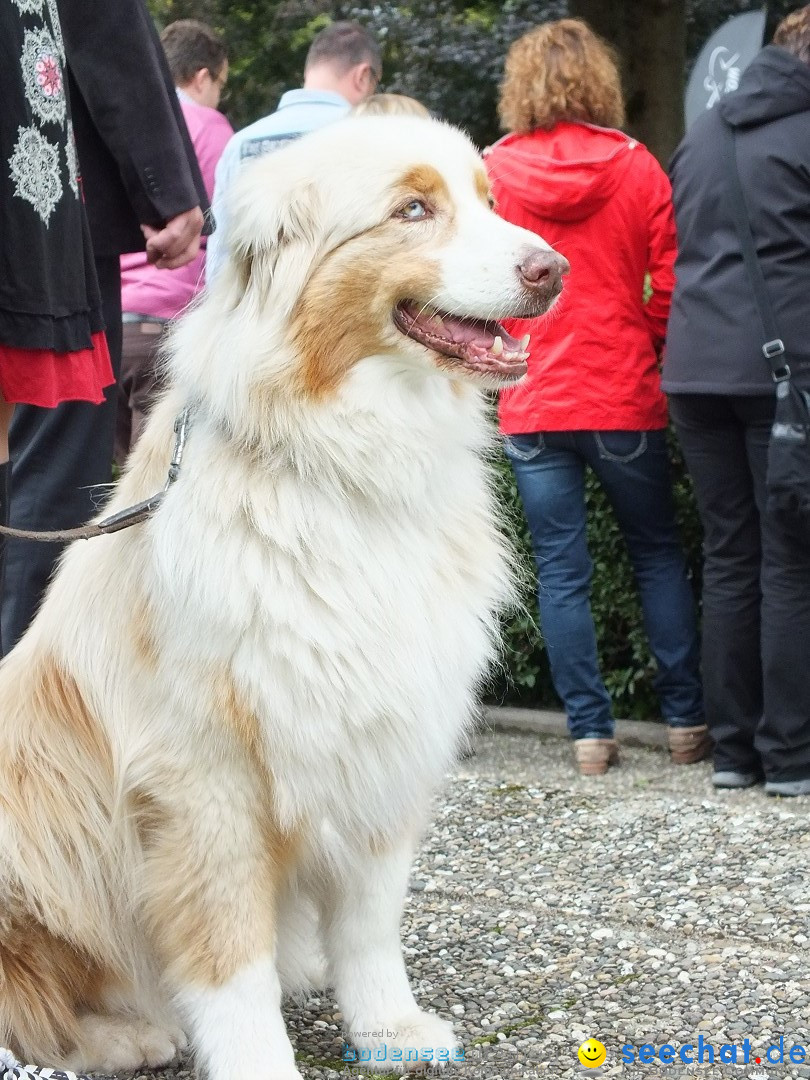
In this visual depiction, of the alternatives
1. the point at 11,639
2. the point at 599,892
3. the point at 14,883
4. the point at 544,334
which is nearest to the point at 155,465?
the point at 14,883

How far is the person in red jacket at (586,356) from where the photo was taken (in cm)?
503

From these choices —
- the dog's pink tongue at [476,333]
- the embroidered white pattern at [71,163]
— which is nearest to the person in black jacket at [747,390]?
the dog's pink tongue at [476,333]

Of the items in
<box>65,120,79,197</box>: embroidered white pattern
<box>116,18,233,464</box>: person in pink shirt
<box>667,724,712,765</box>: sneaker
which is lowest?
<box>667,724,712,765</box>: sneaker

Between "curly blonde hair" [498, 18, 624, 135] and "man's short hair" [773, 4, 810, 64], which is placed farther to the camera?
"curly blonde hair" [498, 18, 624, 135]

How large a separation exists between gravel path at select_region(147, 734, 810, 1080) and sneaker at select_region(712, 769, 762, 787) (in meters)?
0.06

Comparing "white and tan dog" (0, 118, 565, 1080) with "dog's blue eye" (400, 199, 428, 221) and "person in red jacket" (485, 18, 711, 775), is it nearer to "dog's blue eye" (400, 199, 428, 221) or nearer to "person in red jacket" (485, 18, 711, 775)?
"dog's blue eye" (400, 199, 428, 221)

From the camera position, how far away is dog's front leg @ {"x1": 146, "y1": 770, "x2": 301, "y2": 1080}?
8.49 feet

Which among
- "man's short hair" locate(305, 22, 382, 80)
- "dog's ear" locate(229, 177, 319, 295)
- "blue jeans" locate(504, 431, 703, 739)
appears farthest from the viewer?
"man's short hair" locate(305, 22, 382, 80)

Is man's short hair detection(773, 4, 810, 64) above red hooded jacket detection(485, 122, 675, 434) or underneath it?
above

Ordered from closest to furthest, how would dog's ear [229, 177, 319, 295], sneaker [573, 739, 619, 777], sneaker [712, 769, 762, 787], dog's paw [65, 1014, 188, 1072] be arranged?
dog's ear [229, 177, 319, 295] → dog's paw [65, 1014, 188, 1072] → sneaker [712, 769, 762, 787] → sneaker [573, 739, 619, 777]

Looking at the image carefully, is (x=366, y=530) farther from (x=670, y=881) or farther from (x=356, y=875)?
(x=670, y=881)

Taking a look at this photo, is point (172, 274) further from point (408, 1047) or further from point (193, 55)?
point (408, 1047)

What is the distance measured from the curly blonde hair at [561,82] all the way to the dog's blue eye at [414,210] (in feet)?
8.40

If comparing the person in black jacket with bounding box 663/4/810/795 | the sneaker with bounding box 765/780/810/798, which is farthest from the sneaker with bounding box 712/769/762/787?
the sneaker with bounding box 765/780/810/798
